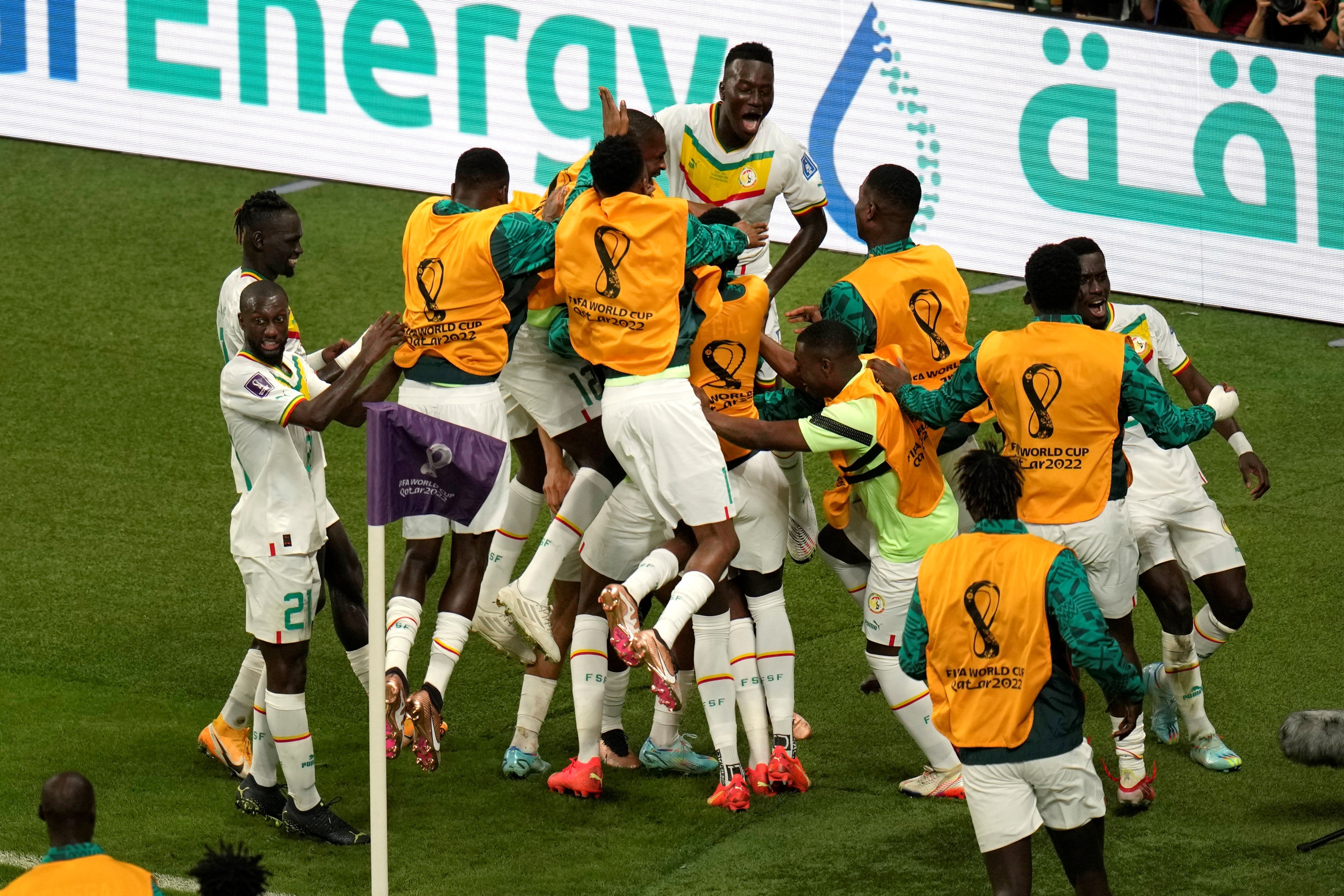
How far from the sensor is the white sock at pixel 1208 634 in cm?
806

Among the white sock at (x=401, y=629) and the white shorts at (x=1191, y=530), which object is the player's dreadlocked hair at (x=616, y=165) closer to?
the white sock at (x=401, y=629)

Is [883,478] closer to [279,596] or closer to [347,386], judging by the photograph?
[347,386]

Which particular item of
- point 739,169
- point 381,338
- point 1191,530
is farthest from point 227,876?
A: point 739,169

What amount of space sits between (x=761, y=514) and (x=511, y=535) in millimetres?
1501

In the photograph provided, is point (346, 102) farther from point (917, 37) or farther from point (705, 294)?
point (705, 294)

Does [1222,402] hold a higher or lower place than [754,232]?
lower

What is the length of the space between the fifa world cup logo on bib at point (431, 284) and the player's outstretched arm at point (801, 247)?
6.51 ft

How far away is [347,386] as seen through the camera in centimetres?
689

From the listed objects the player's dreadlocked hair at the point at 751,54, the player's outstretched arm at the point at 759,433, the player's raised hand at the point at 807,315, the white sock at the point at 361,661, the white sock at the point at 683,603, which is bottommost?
the white sock at the point at 361,661

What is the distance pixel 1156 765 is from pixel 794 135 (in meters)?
7.21

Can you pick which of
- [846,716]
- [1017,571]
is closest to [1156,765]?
[846,716]

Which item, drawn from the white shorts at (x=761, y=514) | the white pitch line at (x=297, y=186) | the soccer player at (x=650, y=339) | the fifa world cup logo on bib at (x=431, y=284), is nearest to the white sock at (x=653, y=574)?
the soccer player at (x=650, y=339)

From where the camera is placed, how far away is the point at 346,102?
14.9 meters

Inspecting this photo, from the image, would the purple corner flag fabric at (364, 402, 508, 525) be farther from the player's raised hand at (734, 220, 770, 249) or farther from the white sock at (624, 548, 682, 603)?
the player's raised hand at (734, 220, 770, 249)
